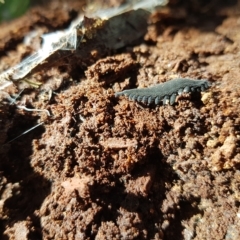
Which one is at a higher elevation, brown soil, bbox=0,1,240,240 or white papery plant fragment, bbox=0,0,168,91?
white papery plant fragment, bbox=0,0,168,91

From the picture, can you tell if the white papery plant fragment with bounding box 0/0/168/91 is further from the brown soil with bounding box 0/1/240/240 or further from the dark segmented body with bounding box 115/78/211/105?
the dark segmented body with bounding box 115/78/211/105

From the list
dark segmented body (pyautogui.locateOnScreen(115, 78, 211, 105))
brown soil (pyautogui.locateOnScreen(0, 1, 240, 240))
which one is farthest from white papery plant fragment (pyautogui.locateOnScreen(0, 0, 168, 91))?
dark segmented body (pyautogui.locateOnScreen(115, 78, 211, 105))

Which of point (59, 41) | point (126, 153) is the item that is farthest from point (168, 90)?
point (59, 41)

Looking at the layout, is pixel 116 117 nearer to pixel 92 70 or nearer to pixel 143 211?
pixel 92 70

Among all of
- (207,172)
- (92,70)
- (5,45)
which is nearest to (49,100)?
(92,70)

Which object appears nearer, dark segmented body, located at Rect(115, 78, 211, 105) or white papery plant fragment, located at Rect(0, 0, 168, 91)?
dark segmented body, located at Rect(115, 78, 211, 105)

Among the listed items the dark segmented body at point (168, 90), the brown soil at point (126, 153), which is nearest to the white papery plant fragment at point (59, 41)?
the brown soil at point (126, 153)
